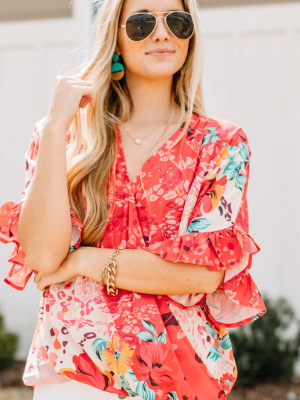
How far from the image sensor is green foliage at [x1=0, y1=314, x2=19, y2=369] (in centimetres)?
461

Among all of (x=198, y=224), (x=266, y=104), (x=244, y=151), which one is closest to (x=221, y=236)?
(x=198, y=224)

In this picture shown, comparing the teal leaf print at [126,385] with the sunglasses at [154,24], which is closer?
the teal leaf print at [126,385]

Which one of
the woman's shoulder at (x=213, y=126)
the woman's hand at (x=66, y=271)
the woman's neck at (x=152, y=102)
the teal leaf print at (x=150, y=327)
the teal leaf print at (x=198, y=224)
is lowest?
the teal leaf print at (x=150, y=327)

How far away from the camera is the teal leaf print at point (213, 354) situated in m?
2.01

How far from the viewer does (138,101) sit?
2.31 metres

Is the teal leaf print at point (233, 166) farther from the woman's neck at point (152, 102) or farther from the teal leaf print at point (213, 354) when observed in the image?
the teal leaf print at point (213, 354)

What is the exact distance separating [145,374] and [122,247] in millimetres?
395

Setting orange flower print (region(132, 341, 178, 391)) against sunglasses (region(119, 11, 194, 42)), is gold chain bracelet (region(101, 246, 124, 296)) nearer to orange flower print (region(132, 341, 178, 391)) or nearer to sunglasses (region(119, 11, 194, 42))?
orange flower print (region(132, 341, 178, 391))

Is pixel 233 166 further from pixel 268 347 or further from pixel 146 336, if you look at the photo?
pixel 268 347

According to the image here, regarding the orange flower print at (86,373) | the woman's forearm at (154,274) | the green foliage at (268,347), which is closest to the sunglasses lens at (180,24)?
the woman's forearm at (154,274)

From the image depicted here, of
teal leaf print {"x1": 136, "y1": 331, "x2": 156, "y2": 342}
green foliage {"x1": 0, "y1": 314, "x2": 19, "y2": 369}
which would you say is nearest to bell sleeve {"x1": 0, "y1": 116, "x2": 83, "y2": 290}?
teal leaf print {"x1": 136, "y1": 331, "x2": 156, "y2": 342}

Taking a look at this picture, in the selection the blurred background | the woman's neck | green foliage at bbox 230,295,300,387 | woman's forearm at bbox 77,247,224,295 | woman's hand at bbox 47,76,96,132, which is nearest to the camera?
woman's forearm at bbox 77,247,224,295

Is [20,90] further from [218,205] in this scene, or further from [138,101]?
[218,205]

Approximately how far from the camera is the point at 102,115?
2.27 meters
